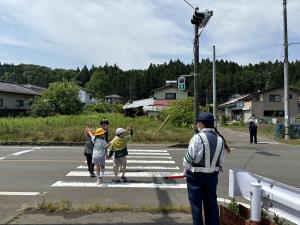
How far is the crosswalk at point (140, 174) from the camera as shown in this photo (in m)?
11.0

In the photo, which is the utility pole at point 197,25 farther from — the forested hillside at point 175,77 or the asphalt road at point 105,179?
the forested hillside at point 175,77

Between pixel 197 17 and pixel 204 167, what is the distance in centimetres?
993

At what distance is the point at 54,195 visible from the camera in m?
9.83

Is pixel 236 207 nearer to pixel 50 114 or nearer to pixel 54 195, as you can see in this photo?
pixel 54 195

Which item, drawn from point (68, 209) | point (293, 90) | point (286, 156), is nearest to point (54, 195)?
point (68, 209)

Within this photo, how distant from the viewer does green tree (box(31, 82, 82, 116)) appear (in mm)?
58438

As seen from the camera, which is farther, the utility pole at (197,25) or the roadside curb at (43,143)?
the roadside curb at (43,143)

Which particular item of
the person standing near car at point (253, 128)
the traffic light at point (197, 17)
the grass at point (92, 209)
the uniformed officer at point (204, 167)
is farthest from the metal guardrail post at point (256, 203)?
the person standing near car at point (253, 128)

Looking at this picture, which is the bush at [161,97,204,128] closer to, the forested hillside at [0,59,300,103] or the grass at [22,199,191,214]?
the grass at [22,199,191,214]

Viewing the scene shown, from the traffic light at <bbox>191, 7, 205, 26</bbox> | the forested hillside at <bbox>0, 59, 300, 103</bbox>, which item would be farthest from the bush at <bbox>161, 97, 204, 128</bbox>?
the forested hillside at <bbox>0, 59, 300, 103</bbox>

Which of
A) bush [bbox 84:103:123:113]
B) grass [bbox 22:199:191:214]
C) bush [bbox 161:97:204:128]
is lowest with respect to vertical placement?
grass [bbox 22:199:191:214]

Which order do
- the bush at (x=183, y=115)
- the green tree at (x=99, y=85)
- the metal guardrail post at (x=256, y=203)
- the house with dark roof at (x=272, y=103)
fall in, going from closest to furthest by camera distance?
the metal guardrail post at (x=256, y=203) → the bush at (x=183, y=115) → the house with dark roof at (x=272, y=103) → the green tree at (x=99, y=85)

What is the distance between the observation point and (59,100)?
6009cm

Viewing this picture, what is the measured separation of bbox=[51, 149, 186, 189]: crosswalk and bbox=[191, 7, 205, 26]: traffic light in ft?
15.5
